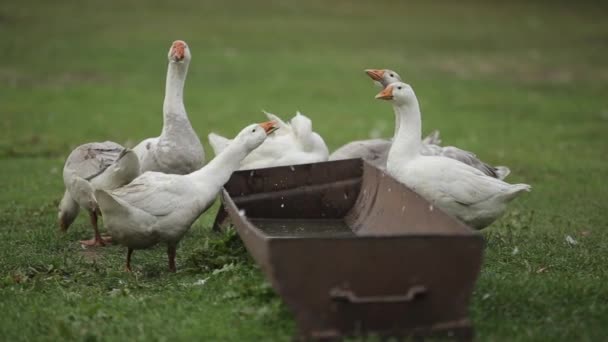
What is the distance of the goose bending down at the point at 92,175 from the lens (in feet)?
21.6

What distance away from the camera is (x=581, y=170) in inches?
423

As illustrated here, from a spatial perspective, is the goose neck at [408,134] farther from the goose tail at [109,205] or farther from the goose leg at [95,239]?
the goose leg at [95,239]

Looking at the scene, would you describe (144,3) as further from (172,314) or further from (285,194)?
(172,314)

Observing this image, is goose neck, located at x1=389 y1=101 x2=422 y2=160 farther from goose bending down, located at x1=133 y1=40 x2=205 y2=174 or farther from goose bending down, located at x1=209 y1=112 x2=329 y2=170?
goose bending down, located at x1=133 y1=40 x2=205 y2=174

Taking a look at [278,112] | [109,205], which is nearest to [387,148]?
[109,205]

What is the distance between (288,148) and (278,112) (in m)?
5.81

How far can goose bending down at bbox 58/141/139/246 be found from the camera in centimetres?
660

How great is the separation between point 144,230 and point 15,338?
1.30m

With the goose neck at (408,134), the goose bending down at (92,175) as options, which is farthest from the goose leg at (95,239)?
the goose neck at (408,134)

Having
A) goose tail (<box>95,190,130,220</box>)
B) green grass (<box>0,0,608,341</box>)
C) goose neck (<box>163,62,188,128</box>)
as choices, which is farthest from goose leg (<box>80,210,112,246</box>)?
goose tail (<box>95,190,130,220</box>)

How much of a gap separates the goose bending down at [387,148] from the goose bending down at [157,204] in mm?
2015

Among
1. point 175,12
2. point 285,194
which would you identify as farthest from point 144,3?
point 285,194

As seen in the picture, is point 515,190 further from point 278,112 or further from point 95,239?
point 278,112

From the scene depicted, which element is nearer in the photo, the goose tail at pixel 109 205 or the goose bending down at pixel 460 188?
the goose tail at pixel 109 205
